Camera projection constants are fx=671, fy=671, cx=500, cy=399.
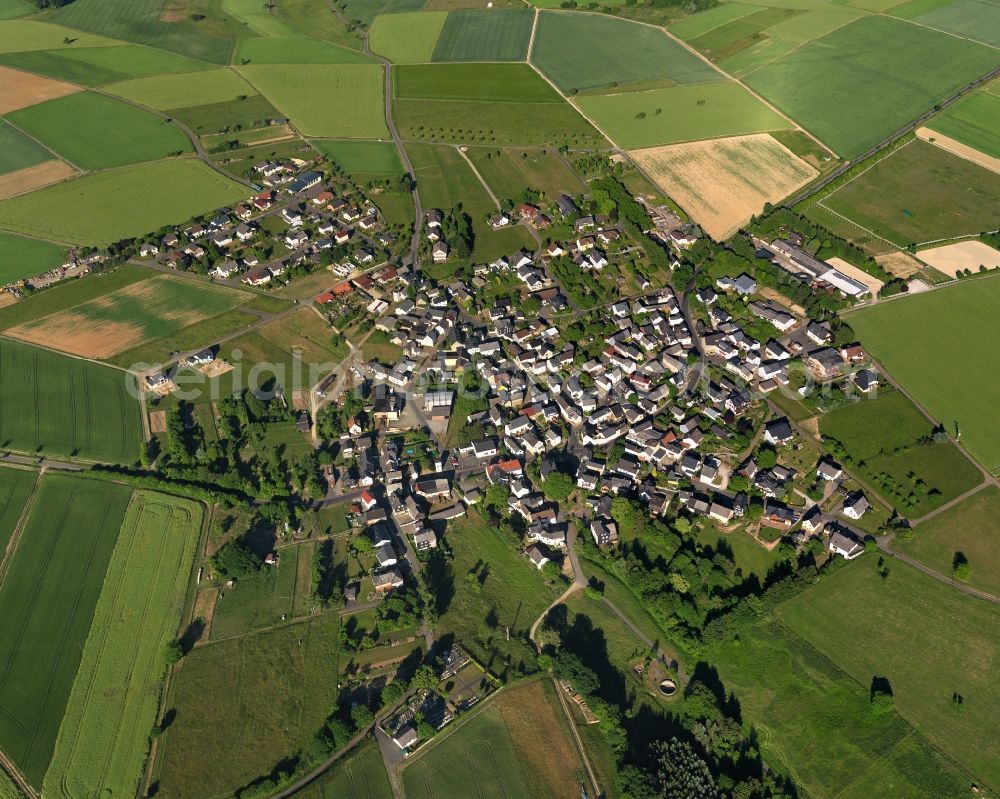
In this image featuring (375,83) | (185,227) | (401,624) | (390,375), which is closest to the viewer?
(401,624)

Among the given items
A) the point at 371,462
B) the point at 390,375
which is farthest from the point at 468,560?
the point at 390,375

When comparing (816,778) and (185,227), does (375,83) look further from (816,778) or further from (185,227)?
(816,778)

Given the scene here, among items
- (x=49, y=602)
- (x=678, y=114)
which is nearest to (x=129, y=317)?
(x=49, y=602)

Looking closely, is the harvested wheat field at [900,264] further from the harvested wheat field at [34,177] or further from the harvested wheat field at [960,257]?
the harvested wheat field at [34,177]

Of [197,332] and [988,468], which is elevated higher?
[988,468]

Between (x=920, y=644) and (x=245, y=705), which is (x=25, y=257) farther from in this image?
(x=920, y=644)

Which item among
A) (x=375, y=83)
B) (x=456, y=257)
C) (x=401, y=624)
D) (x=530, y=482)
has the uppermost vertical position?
(x=375, y=83)

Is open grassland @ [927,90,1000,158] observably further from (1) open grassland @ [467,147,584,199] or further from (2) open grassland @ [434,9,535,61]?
(2) open grassland @ [434,9,535,61]

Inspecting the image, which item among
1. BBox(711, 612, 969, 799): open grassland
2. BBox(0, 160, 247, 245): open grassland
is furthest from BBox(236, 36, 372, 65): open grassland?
BBox(711, 612, 969, 799): open grassland
